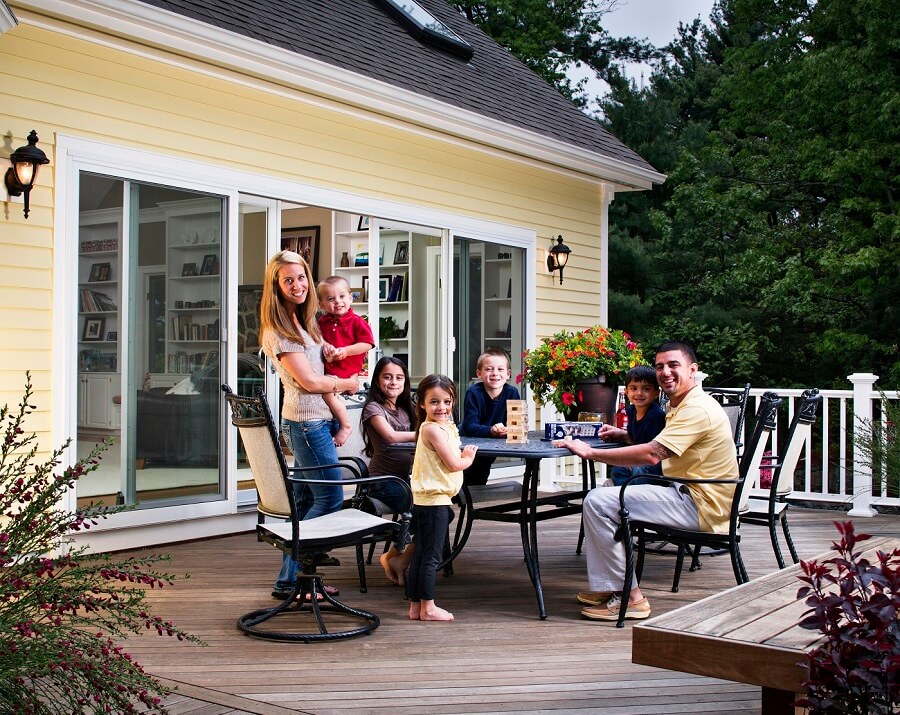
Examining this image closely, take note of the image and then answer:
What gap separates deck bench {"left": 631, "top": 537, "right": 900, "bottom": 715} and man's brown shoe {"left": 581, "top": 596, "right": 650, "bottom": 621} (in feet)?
5.52

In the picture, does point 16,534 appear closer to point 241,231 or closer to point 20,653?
point 20,653

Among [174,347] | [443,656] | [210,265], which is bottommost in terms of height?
[443,656]

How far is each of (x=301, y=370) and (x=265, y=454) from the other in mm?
473

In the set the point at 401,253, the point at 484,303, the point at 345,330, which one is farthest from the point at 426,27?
the point at 345,330

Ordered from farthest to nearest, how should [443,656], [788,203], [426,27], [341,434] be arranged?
[788,203]
[426,27]
[341,434]
[443,656]

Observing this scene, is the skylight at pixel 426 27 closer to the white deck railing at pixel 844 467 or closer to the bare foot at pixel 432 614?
the white deck railing at pixel 844 467

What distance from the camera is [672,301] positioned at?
1606cm

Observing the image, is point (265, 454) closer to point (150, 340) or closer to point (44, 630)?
point (44, 630)

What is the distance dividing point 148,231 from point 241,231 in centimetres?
128

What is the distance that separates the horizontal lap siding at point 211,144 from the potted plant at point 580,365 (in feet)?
8.96

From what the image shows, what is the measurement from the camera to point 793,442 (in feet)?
16.8

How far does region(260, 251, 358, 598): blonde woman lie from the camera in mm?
4453

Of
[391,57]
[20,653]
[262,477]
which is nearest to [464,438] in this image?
[262,477]

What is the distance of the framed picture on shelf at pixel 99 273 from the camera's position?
19.4ft
